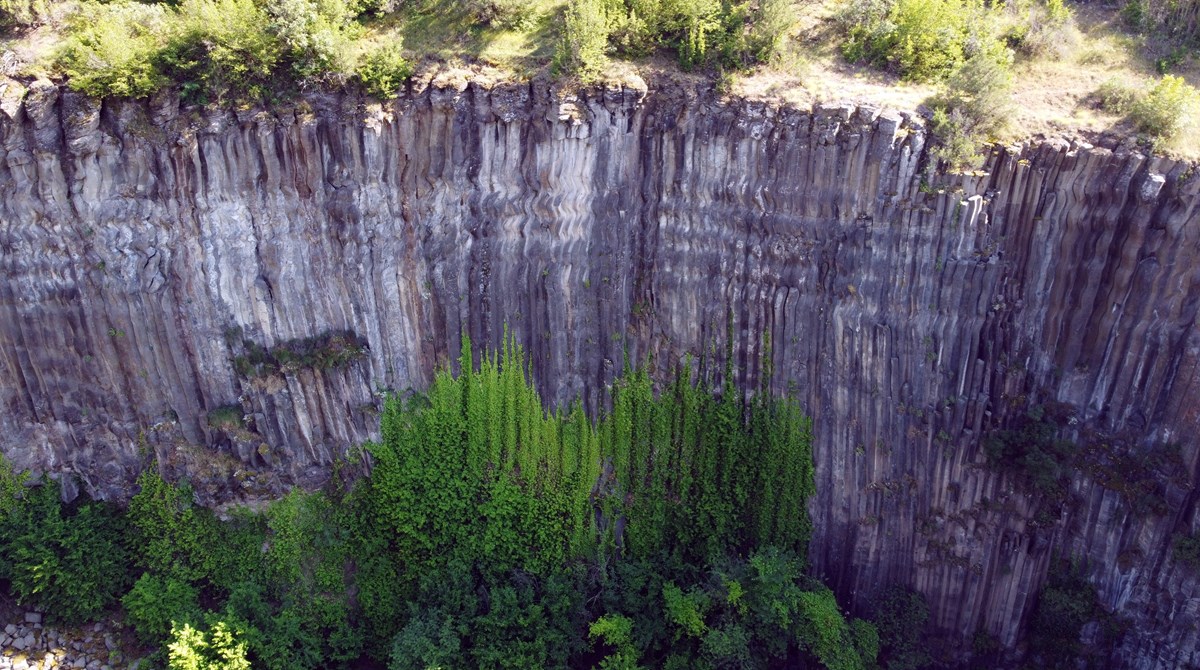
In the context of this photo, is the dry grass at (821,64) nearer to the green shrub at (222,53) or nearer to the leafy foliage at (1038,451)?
the green shrub at (222,53)

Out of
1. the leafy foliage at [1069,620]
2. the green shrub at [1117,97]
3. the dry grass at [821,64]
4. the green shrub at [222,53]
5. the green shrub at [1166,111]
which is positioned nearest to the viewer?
the green shrub at [1166,111]

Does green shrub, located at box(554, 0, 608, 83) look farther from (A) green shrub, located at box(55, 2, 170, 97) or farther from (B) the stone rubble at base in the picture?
(B) the stone rubble at base

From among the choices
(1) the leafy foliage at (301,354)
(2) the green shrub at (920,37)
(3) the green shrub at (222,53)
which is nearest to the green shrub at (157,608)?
(1) the leafy foliage at (301,354)

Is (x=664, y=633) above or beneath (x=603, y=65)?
beneath

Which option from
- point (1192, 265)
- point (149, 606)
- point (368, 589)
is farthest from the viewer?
point (368, 589)

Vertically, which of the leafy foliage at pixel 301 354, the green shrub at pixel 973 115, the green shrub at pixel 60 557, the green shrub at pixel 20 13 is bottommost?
the green shrub at pixel 60 557

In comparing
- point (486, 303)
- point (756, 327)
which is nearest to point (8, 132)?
point (486, 303)

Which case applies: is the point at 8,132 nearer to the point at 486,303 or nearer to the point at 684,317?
the point at 486,303
